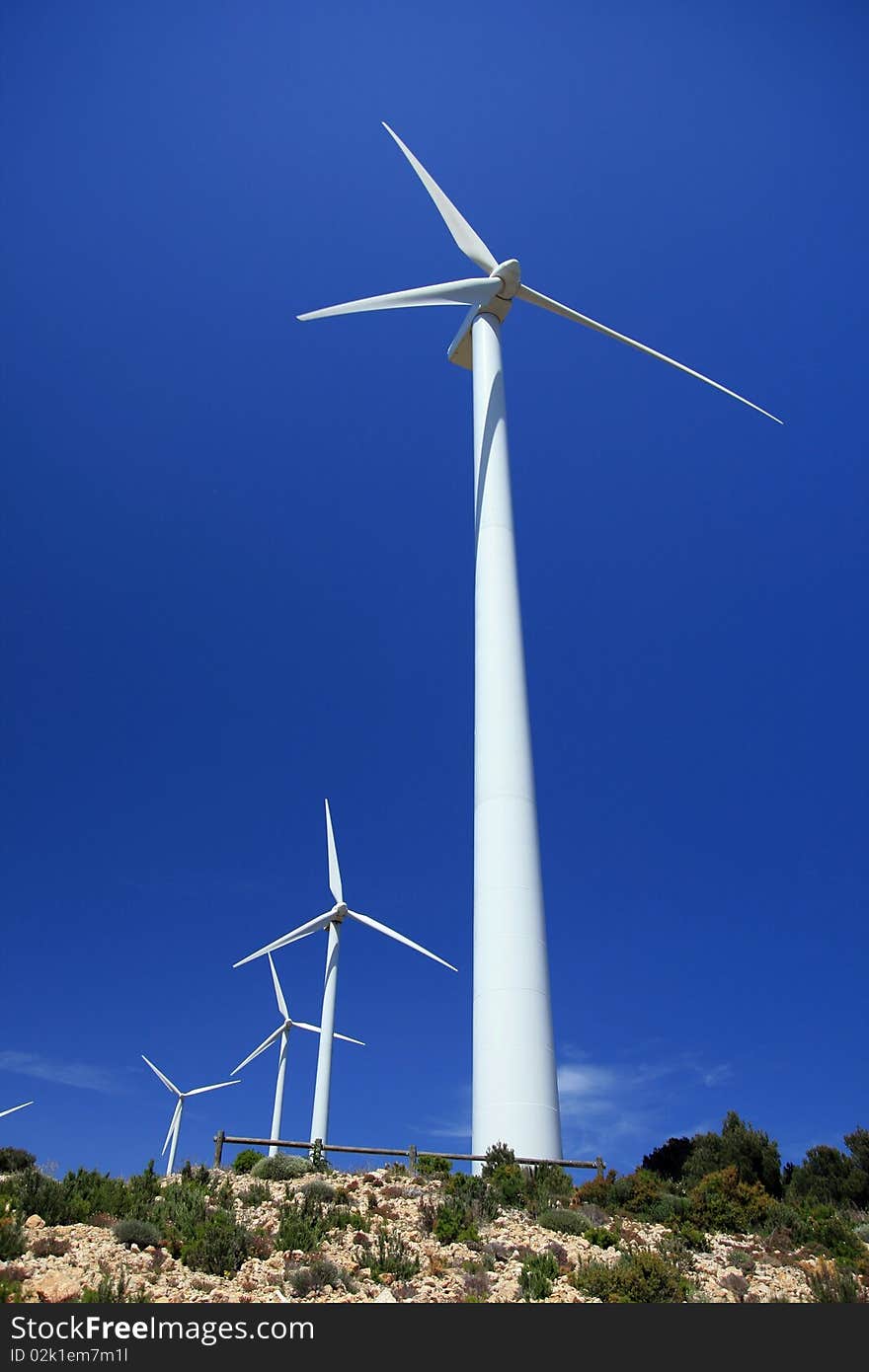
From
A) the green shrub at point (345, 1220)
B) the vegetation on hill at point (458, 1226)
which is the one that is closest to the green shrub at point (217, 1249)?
the vegetation on hill at point (458, 1226)

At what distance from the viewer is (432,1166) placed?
20.3 metres

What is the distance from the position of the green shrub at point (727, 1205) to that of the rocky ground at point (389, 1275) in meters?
0.40

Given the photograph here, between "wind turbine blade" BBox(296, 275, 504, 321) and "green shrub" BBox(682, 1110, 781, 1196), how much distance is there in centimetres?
3075

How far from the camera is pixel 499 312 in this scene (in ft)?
120

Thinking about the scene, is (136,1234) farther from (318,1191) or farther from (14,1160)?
(14,1160)

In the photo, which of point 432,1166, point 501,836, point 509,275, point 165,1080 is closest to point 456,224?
point 509,275

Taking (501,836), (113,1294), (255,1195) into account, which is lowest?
(113,1294)

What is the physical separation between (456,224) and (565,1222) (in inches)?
1455

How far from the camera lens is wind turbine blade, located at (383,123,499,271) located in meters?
37.0

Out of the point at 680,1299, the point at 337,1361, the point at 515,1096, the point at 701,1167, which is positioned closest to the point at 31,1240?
the point at 337,1361

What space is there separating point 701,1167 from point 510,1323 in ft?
46.7

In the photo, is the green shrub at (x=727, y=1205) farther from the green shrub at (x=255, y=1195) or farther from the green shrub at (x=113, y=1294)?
the green shrub at (x=113, y=1294)

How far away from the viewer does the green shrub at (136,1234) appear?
13883 millimetres

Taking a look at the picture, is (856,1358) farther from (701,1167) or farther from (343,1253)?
(701,1167)
